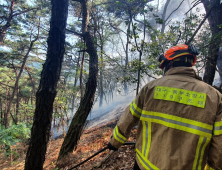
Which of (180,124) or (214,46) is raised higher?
(214,46)

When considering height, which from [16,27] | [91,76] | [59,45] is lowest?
[91,76]

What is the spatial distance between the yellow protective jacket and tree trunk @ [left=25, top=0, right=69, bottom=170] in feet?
6.74

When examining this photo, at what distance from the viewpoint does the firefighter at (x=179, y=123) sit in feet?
3.75

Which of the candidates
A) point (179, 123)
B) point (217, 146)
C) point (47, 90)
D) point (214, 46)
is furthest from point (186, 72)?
point (214, 46)

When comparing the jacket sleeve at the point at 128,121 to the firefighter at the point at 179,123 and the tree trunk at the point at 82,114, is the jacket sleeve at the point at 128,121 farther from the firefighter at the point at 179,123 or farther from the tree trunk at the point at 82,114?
the tree trunk at the point at 82,114

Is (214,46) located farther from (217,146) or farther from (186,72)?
(217,146)

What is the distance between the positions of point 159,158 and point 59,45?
8.87 feet

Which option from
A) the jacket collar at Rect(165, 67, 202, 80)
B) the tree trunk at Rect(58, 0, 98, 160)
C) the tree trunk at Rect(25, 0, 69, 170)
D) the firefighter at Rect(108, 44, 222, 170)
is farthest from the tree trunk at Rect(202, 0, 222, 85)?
the tree trunk at Rect(25, 0, 69, 170)

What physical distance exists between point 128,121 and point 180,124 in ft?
1.95

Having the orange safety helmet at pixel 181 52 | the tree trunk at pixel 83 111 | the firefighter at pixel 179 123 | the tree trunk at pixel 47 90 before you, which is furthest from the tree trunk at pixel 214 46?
the tree trunk at pixel 47 90

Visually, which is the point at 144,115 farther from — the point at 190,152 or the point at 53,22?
the point at 53,22

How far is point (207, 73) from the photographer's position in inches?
180

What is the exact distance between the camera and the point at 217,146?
112 centimetres

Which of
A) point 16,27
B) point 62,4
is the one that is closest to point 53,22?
point 62,4
